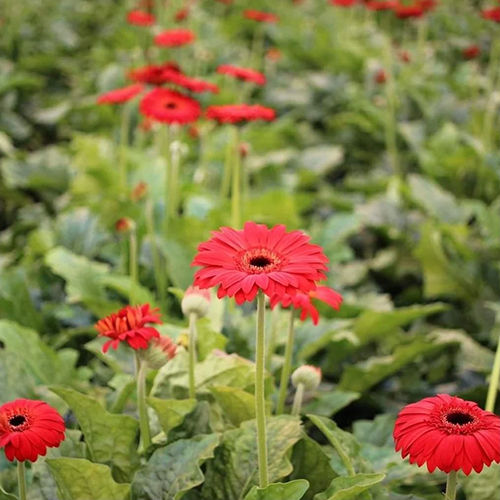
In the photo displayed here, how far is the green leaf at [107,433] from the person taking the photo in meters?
1.39

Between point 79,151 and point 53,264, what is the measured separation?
97 centimetres

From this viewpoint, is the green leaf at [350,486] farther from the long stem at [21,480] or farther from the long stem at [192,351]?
the long stem at [21,480]

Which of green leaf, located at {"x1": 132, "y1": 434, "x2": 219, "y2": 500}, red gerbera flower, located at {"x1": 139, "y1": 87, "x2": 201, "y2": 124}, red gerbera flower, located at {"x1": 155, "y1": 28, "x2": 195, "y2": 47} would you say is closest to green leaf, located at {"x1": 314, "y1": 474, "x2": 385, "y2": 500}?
green leaf, located at {"x1": 132, "y1": 434, "x2": 219, "y2": 500}

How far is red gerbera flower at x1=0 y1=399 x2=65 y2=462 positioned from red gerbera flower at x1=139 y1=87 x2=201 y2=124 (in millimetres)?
967

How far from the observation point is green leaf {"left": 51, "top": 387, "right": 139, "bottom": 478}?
1388 millimetres

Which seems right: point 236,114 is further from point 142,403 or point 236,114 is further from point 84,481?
point 84,481

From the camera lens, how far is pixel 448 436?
1.01m

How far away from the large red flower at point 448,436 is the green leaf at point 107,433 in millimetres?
511

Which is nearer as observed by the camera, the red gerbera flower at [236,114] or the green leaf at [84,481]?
the green leaf at [84,481]

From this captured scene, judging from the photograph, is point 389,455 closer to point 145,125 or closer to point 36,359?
point 36,359

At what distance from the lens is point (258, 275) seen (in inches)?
41.0

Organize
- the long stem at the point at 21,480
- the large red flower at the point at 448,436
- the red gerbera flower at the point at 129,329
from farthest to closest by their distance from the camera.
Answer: the red gerbera flower at the point at 129,329, the long stem at the point at 21,480, the large red flower at the point at 448,436

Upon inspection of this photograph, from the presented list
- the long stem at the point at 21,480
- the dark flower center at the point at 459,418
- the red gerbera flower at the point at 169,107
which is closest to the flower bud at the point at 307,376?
the dark flower center at the point at 459,418

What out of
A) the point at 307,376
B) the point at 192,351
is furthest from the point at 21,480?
the point at 307,376
